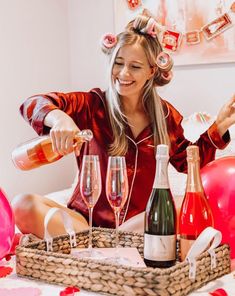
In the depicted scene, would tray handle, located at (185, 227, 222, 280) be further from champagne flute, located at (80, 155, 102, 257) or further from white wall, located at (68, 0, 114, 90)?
white wall, located at (68, 0, 114, 90)

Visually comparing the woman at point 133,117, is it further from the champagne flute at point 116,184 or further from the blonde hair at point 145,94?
the champagne flute at point 116,184

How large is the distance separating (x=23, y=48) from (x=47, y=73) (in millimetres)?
243

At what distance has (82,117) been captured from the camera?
195 centimetres

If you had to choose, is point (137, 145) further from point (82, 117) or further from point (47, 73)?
point (47, 73)

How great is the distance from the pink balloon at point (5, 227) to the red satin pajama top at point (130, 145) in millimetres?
471

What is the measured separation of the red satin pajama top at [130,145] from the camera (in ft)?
5.97

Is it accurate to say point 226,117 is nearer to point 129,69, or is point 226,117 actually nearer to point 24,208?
point 129,69

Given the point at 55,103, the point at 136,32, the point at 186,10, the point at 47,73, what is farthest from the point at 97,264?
the point at 47,73

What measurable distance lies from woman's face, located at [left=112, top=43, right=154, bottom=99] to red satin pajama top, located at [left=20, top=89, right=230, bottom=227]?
13 centimetres

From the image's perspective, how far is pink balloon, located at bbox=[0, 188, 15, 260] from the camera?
1325mm

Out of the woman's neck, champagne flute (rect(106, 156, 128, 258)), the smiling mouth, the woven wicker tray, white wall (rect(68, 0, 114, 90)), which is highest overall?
white wall (rect(68, 0, 114, 90))

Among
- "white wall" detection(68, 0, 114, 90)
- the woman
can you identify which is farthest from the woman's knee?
"white wall" detection(68, 0, 114, 90)

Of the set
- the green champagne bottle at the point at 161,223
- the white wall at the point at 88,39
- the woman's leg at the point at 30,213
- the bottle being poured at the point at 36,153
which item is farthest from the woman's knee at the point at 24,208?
the white wall at the point at 88,39

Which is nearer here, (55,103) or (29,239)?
(29,239)
